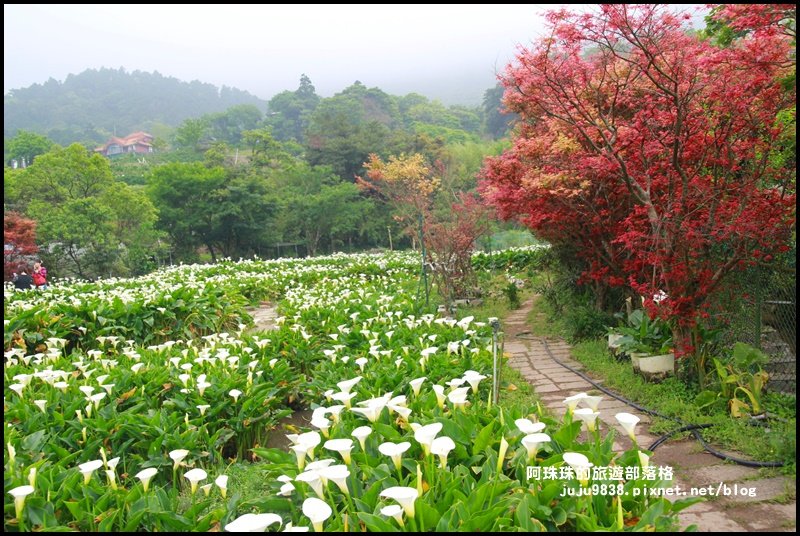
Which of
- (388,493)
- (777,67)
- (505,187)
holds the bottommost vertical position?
(388,493)

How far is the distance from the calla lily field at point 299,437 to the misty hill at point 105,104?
233ft

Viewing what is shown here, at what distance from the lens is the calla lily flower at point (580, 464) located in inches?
80.5

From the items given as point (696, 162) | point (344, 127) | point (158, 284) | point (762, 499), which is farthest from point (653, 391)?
point (344, 127)

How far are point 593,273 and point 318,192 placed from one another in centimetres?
2200

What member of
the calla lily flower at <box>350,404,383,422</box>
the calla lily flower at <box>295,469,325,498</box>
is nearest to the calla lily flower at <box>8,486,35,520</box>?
the calla lily flower at <box>295,469,325,498</box>

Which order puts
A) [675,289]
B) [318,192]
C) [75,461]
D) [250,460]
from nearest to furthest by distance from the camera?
[75,461] → [250,460] → [675,289] → [318,192]

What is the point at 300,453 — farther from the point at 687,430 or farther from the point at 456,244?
the point at 456,244

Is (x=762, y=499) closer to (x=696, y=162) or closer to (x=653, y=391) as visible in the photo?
(x=653, y=391)

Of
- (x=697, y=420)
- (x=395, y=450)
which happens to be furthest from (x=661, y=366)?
(x=395, y=450)

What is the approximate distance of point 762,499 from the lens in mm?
2701

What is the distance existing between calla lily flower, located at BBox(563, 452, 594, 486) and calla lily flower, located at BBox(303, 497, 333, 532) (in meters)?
0.93

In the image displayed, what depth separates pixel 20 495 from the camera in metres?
2.19

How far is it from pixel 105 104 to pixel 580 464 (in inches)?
4416

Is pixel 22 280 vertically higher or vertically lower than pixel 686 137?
lower
